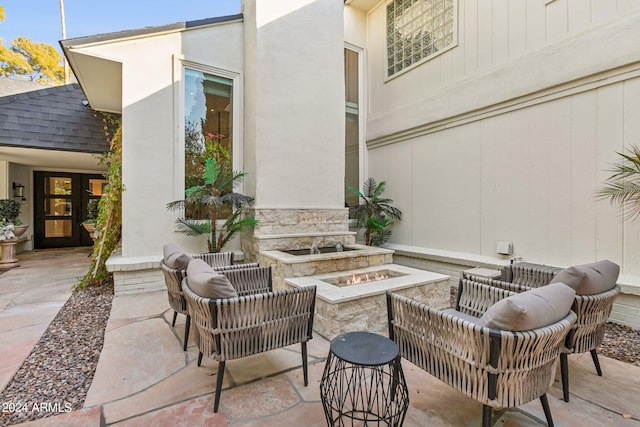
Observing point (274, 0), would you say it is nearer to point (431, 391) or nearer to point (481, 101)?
point (481, 101)

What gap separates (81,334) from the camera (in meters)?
3.42

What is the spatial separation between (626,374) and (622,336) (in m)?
1.19

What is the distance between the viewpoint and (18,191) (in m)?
8.74

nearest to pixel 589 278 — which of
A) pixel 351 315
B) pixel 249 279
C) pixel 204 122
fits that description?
pixel 351 315

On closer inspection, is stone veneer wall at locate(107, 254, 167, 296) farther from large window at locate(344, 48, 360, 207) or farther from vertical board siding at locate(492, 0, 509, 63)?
vertical board siding at locate(492, 0, 509, 63)

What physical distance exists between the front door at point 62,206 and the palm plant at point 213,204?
20.7 ft

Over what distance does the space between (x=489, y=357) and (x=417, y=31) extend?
22.6 ft

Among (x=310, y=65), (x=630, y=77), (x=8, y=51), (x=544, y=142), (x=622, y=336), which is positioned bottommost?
(x=622, y=336)

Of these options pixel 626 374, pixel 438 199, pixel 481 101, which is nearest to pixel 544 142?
pixel 481 101

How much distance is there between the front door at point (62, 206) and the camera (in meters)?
9.52

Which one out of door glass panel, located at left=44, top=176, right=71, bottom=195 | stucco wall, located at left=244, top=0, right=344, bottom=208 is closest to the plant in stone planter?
door glass panel, located at left=44, top=176, right=71, bottom=195

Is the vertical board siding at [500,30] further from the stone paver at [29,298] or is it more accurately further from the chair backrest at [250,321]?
the stone paver at [29,298]

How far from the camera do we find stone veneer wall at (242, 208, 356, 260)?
548 cm

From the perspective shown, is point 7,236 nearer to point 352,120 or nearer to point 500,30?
point 352,120
